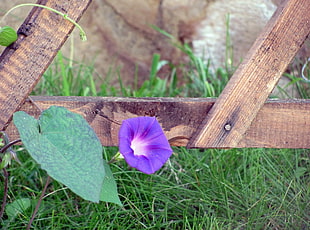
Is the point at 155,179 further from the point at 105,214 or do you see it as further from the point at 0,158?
the point at 0,158

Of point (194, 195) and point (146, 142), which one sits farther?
point (194, 195)

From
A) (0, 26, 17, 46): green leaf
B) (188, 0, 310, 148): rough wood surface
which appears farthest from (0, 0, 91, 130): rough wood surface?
(188, 0, 310, 148): rough wood surface

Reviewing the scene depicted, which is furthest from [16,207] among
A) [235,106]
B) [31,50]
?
[235,106]

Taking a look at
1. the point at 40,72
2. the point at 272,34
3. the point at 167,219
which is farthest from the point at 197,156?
the point at 40,72

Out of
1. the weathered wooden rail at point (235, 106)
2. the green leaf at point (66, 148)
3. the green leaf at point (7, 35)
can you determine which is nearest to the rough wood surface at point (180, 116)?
the weathered wooden rail at point (235, 106)

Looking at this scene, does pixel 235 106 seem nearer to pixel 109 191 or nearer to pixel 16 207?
pixel 109 191

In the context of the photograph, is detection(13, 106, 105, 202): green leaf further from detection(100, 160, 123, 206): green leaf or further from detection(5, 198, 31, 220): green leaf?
detection(5, 198, 31, 220): green leaf
